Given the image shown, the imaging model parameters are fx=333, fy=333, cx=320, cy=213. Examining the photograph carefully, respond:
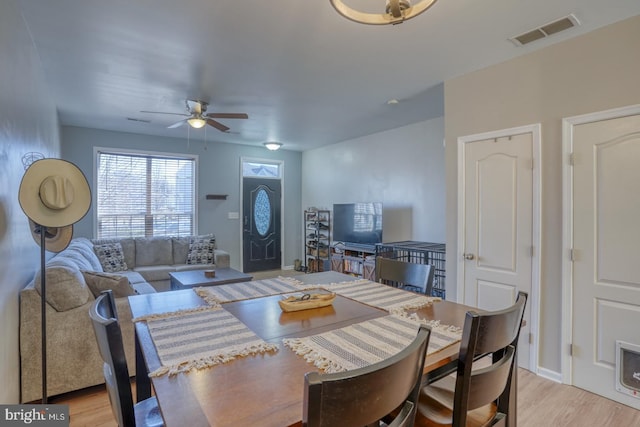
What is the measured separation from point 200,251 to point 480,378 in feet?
16.8

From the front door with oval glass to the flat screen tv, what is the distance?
5.41 ft

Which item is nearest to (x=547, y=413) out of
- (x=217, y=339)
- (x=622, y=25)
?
(x=217, y=339)

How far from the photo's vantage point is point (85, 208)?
205cm

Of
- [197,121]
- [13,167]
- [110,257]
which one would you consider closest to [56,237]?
[13,167]

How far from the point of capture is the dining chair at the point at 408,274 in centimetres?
205

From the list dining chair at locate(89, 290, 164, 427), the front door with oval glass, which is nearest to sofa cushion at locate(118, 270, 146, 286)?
the front door with oval glass

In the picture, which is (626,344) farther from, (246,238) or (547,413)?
(246,238)

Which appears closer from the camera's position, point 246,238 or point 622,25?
point 622,25

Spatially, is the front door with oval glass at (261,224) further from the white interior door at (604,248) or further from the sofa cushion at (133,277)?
the white interior door at (604,248)

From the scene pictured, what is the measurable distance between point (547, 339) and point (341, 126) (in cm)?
374

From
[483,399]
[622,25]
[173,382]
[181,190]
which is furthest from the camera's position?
[181,190]

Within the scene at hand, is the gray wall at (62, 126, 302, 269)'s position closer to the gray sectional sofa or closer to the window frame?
the window frame

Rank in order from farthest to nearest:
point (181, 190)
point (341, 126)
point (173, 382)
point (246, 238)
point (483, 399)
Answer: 1. point (246, 238)
2. point (181, 190)
3. point (341, 126)
4. point (483, 399)
5. point (173, 382)

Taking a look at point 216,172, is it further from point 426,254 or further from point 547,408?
point 547,408
